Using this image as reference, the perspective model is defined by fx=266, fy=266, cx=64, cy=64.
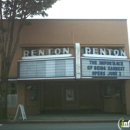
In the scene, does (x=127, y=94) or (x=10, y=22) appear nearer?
(x=10, y=22)

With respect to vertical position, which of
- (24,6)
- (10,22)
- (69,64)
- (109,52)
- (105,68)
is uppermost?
(24,6)

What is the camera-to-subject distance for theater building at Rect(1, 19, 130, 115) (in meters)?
17.5

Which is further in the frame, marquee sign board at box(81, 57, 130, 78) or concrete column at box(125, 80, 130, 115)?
concrete column at box(125, 80, 130, 115)

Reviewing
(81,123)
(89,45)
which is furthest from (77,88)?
(81,123)

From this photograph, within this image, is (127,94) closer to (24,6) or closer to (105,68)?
(105,68)

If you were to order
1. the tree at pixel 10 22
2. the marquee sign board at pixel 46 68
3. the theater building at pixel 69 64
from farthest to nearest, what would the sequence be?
the theater building at pixel 69 64 → the marquee sign board at pixel 46 68 → the tree at pixel 10 22

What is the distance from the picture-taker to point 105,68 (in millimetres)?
17781

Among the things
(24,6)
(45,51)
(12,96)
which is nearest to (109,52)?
(45,51)

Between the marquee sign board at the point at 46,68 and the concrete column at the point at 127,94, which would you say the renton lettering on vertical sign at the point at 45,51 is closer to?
the marquee sign board at the point at 46,68

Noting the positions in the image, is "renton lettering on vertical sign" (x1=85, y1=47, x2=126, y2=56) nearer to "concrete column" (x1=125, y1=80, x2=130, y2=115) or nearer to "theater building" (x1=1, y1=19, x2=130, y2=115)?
"theater building" (x1=1, y1=19, x2=130, y2=115)

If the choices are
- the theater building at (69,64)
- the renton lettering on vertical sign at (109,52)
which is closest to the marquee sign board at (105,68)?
the theater building at (69,64)

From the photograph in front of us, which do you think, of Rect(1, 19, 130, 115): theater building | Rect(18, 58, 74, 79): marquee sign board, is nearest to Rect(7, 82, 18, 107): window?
Rect(1, 19, 130, 115): theater building

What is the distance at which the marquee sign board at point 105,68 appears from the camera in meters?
17.3

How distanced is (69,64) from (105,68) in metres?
2.50
